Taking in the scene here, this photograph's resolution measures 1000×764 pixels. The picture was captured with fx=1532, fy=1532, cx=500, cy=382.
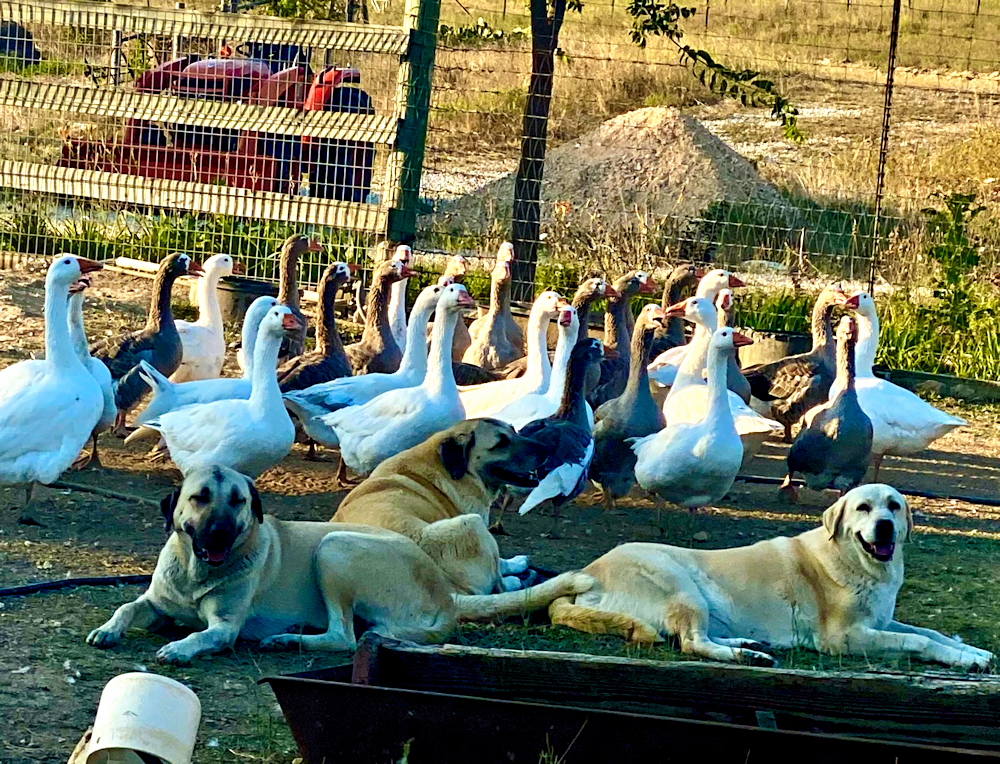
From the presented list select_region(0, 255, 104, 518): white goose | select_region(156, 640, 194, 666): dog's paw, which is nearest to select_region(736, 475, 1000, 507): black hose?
select_region(0, 255, 104, 518): white goose

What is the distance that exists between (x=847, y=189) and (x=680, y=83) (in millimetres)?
9867

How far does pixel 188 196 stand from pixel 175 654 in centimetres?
844

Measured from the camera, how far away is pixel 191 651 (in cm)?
551

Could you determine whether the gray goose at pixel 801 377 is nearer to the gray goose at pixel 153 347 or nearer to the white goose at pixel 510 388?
the white goose at pixel 510 388

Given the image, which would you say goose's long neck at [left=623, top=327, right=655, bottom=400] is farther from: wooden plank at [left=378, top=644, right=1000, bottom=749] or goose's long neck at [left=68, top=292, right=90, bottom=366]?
wooden plank at [left=378, top=644, right=1000, bottom=749]

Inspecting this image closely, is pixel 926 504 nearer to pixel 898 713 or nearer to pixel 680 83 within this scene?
pixel 898 713

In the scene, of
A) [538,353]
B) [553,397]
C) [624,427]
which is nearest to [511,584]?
[624,427]

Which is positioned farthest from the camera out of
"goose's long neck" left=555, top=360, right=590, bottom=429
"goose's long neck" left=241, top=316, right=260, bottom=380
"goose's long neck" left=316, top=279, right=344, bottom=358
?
"goose's long neck" left=316, top=279, right=344, bottom=358

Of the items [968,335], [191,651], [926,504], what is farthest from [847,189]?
[191,651]

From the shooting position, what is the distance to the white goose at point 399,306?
1104 centimetres

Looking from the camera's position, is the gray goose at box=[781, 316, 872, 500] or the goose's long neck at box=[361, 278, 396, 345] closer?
the gray goose at box=[781, 316, 872, 500]

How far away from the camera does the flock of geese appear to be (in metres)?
7.80

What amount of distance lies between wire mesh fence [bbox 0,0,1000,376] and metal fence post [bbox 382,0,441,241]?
0.38ft

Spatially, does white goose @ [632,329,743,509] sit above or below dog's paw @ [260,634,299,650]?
above
